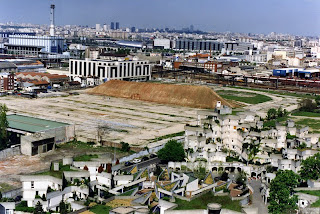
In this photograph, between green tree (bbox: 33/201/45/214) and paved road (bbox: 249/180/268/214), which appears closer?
green tree (bbox: 33/201/45/214)

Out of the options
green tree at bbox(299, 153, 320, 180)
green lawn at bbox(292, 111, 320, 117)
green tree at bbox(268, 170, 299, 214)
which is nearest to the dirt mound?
green lawn at bbox(292, 111, 320, 117)

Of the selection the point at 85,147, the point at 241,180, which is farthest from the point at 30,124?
the point at 241,180

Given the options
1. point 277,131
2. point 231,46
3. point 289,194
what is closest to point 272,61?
point 231,46

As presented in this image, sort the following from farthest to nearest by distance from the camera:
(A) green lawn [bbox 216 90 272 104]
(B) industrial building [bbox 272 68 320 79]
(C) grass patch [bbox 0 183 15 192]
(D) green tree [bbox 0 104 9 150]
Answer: (B) industrial building [bbox 272 68 320 79], (A) green lawn [bbox 216 90 272 104], (D) green tree [bbox 0 104 9 150], (C) grass patch [bbox 0 183 15 192]

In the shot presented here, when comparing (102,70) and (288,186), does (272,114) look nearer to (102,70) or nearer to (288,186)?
(288,186)

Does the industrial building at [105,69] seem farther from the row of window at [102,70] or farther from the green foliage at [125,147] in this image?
the green foliage at [125,147]

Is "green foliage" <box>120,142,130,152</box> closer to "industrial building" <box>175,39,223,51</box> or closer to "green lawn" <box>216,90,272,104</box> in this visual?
"green lawn" <box>216,90,272,104</box>

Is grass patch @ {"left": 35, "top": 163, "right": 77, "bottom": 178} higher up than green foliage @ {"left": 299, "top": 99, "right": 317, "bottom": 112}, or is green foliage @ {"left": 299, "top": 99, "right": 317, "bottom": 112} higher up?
grass patch @ {"left": 35, "top": 163, "right": 77, "bottom": 178}
